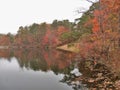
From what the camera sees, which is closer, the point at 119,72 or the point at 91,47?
the point at 119,72

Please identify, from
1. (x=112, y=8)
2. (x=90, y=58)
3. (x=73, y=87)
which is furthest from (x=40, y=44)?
(x=73, y=87)

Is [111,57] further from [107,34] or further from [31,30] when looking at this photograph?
[31,30]

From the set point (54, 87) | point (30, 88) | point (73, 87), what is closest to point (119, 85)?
point (73, 87)

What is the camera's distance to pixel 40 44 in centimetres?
15575

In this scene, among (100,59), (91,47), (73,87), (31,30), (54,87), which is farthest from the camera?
(31,30)

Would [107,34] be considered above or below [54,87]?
above

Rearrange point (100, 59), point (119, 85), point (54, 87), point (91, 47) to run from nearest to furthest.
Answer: point (119, 85)
point (54, 87)
point (100, 59)
point (91, 47)

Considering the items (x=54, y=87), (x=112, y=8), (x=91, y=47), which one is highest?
(x=112, y=8)

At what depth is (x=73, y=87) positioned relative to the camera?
964 inches

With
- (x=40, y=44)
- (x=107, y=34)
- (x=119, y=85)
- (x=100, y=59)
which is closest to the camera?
(x=119, y=85)

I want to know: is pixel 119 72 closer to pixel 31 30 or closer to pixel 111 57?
pixel 111 57

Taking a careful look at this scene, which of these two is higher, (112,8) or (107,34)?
(112,8)

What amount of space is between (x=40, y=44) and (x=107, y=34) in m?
120

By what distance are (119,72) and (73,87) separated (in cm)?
569
